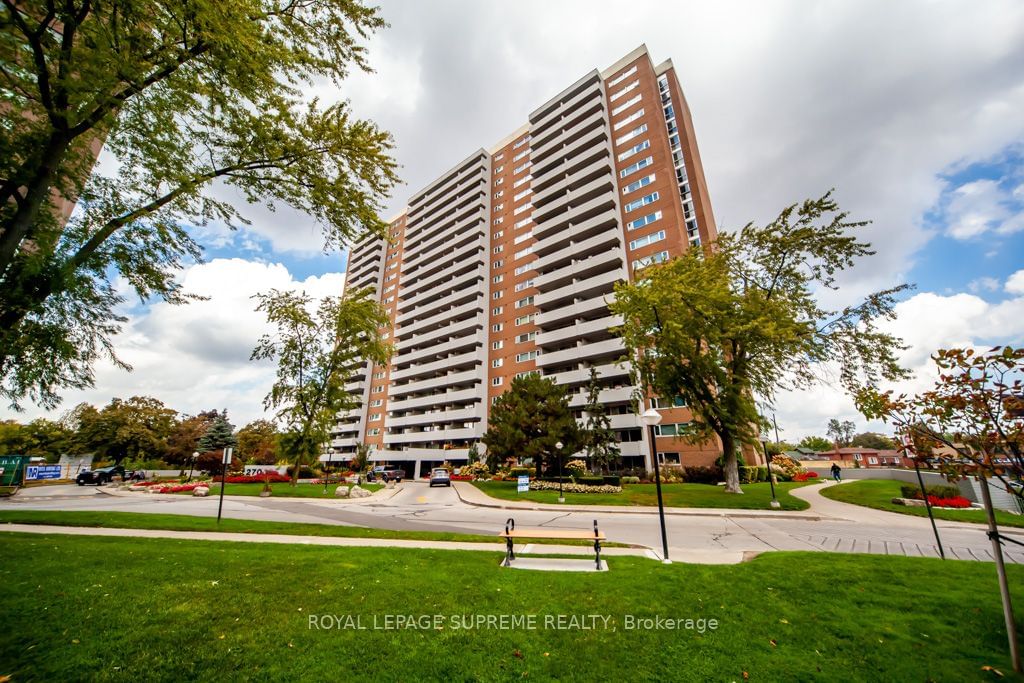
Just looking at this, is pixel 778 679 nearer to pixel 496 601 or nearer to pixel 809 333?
pixel 496 601

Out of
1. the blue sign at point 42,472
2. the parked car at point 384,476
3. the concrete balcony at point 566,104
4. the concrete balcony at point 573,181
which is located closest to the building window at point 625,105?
the concrete balcony at point 566,104

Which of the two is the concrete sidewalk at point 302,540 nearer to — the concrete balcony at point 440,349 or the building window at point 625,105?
the concrete balcony at point 440,349

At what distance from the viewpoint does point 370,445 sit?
221ft

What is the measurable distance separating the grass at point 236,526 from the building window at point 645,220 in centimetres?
3947

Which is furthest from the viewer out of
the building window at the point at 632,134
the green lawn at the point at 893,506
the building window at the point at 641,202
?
the building window at the point at 632,134

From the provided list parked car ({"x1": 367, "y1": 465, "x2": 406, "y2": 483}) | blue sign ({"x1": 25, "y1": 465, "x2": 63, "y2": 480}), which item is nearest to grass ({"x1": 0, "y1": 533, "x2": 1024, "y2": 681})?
parked car ({"x1": 367, "y1": 465, "x2": 406, "y2": 483})

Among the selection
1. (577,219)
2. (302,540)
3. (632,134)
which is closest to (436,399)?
(577,219)

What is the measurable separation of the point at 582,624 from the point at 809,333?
24.3 meters

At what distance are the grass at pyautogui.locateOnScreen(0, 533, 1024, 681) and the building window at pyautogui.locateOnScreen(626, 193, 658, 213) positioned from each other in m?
42.1

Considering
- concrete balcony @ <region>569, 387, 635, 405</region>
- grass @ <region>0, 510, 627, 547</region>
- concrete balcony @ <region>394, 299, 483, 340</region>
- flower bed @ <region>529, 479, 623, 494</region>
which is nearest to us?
grass @ <region>0, 510, 627, 547</region>

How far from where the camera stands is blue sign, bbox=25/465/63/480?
36584 millimetres

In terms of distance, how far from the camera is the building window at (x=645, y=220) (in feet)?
140

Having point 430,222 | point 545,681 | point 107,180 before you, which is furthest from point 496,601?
point 430,222

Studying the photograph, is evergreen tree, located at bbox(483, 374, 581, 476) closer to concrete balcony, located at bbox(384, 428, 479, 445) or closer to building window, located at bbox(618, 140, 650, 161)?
concrete balcony, located at bbox(384, 428, 479, 445)
